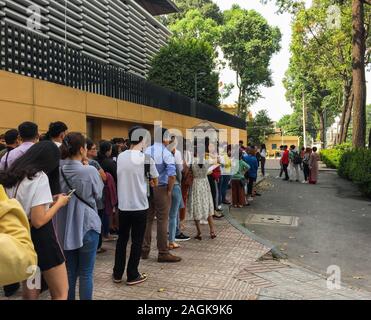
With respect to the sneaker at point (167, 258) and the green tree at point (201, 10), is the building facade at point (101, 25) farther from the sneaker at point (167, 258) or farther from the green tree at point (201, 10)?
the green tree at point (201, 10)

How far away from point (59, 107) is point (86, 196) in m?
6.31

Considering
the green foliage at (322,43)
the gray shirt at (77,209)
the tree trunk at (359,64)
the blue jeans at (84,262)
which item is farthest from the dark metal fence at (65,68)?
the green foliage at (322,43)

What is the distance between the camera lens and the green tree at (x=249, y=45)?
1719 inches

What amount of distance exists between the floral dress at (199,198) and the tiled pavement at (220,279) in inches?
25.0

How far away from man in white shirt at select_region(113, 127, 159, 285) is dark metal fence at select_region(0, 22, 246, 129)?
4.70m

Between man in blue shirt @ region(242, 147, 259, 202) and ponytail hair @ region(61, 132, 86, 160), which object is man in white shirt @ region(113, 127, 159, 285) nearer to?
ponytail hair @ region(61, 132, 86, 160)

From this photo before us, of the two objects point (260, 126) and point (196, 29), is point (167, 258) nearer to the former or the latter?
point (196, 29)

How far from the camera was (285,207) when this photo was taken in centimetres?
1183

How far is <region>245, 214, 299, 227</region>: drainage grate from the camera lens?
9.48m

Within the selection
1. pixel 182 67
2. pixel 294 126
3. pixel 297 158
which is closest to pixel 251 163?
pixel 297 158

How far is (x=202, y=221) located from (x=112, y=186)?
1.82 m

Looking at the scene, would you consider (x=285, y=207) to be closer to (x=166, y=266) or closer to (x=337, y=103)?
(x=166, y=266)

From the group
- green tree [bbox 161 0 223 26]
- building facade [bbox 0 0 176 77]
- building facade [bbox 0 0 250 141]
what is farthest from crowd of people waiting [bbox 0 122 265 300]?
green tree [bbox 161 0 223 26]
